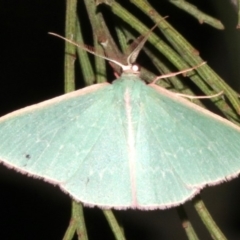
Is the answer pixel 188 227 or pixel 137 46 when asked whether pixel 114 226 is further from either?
pixel 137 46

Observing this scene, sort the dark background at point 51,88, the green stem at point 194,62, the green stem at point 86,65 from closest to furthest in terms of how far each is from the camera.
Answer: the green stem at point 194,62, the green stem at point 86,65, the dark background at point 51,88

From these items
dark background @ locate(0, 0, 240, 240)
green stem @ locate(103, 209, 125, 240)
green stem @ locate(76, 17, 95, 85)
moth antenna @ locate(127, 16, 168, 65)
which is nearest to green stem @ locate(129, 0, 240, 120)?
moth antenna @ locate(127, 16, 168, 65)

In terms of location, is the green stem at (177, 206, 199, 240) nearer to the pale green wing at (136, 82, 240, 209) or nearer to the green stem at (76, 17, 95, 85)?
the pale green wing at (136, 82, 240, 209)

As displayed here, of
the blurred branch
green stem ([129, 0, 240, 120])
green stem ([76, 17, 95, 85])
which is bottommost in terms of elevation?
green stem ([76, 17, 95, 85])

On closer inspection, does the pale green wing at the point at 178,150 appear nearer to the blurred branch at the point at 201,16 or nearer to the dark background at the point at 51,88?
the blurred branch at the point at 201,16

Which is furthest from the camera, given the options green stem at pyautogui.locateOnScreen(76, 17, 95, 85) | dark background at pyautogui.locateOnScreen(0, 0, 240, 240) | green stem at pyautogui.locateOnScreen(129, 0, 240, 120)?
dark background at pyautogui.locateOnScreen(0, 0, 240, 240)

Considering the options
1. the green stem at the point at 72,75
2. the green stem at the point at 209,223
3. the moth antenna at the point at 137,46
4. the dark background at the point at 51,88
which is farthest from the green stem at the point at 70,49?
the dark background at the point at 51,88

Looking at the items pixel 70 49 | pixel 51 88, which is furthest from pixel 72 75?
pixel 51 88

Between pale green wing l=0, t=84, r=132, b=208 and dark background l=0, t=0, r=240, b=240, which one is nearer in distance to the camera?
pale green wing l=0, t=84, r=132, b=208

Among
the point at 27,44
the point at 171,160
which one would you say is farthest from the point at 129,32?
the point at 27,44
